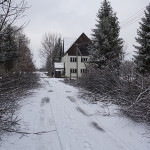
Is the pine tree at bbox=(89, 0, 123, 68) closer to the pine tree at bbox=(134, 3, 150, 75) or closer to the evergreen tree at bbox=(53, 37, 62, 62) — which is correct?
the pine tree at bbox=(134, 3, 150, 75)

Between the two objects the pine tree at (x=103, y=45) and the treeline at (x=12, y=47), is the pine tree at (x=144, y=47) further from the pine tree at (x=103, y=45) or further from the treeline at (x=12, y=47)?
the treeline at (x=12, y=47)

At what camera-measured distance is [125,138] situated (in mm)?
4539

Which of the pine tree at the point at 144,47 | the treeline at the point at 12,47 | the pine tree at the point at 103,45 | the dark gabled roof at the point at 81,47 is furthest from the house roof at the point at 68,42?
the treeline at the point at 12,47

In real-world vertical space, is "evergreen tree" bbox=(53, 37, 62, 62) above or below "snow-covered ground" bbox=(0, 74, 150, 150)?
above

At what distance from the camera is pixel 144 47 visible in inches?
666

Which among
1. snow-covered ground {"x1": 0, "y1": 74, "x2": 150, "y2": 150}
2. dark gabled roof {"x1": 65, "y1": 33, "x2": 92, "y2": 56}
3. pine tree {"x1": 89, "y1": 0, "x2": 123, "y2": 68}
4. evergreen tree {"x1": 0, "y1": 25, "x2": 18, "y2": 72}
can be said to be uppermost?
dark gabled roof {"x1": 65, "y1": 33, "x2": 92, "y2": 56}

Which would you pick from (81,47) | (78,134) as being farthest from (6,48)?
(81,47)

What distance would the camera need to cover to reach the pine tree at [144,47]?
16.6 metres

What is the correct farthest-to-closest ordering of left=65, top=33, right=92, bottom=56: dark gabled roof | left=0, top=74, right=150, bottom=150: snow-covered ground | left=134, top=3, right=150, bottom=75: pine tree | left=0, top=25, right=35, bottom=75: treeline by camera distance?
1. left=65, top=33, right=92, bottom=56: dark gabled roof
2. left=134, top=3, right=150, bottom=75: pine tree
3. left=0, top=25, right=35, bottom=75: treeline
4. left=0, top=74, right=150, bottom=150: snow-covered ground

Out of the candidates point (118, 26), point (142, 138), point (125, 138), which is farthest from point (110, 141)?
point (118, 26)

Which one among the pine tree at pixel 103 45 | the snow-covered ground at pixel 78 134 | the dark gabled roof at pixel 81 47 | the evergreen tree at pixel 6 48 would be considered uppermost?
the dark gabled roof at pixel 81 47

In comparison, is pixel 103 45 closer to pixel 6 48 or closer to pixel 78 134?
Result: pixel 6 48

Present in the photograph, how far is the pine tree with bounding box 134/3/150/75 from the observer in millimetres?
16594

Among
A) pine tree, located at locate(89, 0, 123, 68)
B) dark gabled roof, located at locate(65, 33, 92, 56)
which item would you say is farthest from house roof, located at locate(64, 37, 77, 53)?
pine tree, located at locate(89, 0, 123, 68)
